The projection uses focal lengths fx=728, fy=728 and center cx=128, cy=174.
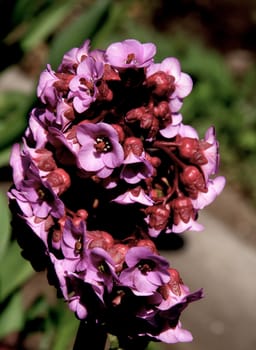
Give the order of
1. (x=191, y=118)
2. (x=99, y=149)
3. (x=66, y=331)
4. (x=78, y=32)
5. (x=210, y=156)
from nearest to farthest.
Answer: (x=99, y=149) < (x=210, y=156) < (x=66, y=331) < (x=78, y=32) < (x=191, y=118)

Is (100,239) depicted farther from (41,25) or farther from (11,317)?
(41,25)

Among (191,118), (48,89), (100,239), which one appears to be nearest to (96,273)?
(100,239)

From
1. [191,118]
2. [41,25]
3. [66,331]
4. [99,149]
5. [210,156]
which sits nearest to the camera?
[99,149]

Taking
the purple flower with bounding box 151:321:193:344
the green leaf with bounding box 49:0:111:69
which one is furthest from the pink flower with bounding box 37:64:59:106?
the green leaf with bounding box 49:0:111:69

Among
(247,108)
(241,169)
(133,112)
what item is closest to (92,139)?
(133,112)

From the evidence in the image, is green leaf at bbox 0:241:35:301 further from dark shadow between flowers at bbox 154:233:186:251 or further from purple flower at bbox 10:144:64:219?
dark shadow between flowers at bbox 154:233:186:251

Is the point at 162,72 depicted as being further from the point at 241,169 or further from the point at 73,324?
the point at 241,169
